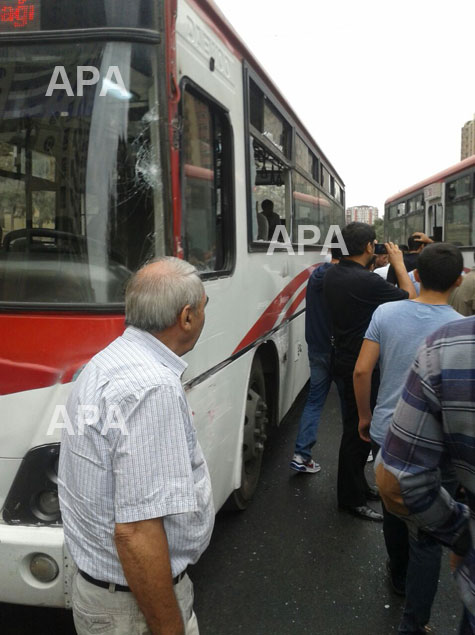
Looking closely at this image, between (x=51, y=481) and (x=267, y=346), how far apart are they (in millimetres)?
2668

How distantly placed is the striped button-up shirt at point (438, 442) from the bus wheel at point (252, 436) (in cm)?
242

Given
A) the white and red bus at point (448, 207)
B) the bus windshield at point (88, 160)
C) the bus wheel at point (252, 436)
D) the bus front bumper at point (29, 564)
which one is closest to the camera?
the bus front bumper at point (29, 564)

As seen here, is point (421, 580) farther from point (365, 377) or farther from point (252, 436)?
point (252, 436)

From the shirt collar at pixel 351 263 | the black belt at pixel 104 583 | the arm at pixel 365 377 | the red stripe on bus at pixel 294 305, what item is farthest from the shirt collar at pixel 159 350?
the red stripe on bus at pixel 294 305

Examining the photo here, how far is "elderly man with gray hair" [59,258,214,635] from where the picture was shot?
4.91ft

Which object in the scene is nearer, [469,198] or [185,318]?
[185,318]

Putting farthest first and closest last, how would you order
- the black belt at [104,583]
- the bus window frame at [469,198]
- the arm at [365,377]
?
1. the bus window frame at [469,198]
2. the arm at [365,377]
3. the black belt at [104,583]

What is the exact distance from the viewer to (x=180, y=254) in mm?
2682

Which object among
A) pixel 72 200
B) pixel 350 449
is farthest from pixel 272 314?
pixel 72 200

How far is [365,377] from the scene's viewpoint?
323cm

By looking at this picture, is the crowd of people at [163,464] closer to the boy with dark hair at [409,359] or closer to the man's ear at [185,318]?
the man's ear at [185,318]

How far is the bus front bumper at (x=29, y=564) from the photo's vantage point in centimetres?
224

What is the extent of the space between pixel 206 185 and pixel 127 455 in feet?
6.49

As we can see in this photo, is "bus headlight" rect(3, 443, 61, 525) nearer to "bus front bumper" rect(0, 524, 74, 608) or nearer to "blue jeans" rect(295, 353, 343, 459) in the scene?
"bus front bumper" rect(0, 524, 74, 608)
